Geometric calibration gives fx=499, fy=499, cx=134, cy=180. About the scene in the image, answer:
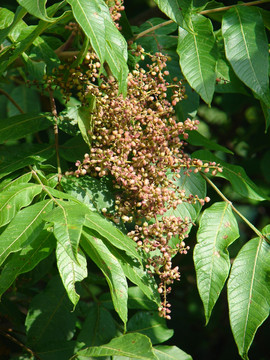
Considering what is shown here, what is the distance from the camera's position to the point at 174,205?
4.73 ft

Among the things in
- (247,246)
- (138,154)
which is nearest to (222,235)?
(247,246)

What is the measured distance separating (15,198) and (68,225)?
0.85ft

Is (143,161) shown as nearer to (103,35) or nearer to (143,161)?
(143,161)

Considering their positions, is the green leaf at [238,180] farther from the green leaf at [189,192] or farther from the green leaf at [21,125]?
the green leaf at [21,125]

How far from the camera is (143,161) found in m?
1.39

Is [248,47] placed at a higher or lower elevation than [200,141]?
higher

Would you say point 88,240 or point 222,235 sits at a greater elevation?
point 88,240

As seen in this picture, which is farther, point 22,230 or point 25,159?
point 25,159

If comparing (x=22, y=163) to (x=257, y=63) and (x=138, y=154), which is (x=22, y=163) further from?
(x=257, y=63)

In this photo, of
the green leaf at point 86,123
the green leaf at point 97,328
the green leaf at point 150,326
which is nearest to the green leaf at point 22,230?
the green leaf at point 86,123

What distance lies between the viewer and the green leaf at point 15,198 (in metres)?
1.34

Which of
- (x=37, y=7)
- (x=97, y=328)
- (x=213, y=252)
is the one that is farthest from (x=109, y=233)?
(x=97, y=328)

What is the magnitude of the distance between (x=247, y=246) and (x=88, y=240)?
1.84 feet

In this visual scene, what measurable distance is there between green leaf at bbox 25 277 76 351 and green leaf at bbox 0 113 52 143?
0.60 m
